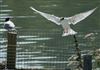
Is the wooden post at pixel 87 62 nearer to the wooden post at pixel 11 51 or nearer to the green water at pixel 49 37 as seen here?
the green water at pixel 49 37

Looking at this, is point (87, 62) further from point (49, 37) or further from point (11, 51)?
point (49, 37)

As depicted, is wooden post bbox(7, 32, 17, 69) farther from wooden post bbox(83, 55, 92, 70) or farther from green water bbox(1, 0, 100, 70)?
wooden post bbox(83, 55, 92, 70)

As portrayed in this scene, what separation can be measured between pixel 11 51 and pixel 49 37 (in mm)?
6685

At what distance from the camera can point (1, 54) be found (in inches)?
564

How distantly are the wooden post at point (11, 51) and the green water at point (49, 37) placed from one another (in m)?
0.55

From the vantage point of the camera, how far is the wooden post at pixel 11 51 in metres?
12.3

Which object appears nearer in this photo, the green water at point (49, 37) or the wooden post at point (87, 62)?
the wooden post at point (87, 62)

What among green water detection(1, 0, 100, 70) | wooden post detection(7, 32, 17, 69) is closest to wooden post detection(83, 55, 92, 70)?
green water detection(1, 0, 100, 70)

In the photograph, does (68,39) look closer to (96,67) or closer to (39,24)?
(96,67)

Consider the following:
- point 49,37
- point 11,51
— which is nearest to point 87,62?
point 11,51

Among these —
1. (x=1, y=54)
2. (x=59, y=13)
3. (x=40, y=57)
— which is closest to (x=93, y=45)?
(x=1, y=54)

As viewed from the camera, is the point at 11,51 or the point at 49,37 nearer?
the point at 11,51

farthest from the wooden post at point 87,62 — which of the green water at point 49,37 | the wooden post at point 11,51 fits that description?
the wooden post at point 11,51

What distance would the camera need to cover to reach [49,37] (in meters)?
19.0
